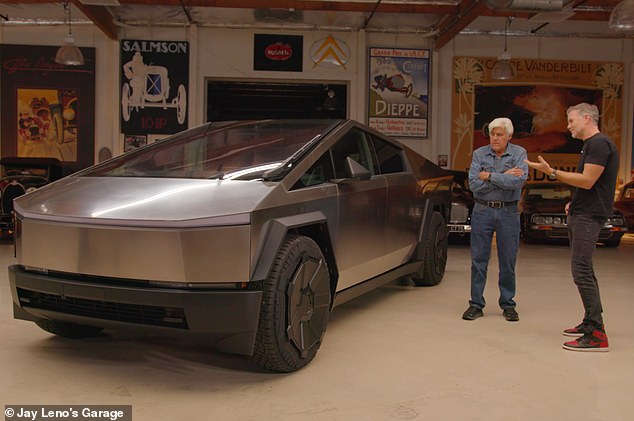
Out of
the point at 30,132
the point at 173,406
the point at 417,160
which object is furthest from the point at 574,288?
the point at 30,132

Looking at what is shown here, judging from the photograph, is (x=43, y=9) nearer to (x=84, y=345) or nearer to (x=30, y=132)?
(x=30, y=132)

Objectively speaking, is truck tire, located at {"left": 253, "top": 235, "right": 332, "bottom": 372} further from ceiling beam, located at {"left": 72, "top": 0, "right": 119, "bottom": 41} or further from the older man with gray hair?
ceiling beam, located at {"left": 72, "top": 0, "right": 119, "bottom": 41}

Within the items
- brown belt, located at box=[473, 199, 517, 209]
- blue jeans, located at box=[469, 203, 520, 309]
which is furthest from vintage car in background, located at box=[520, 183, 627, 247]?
brown belt, located at box=[473, 199, 517, 209]

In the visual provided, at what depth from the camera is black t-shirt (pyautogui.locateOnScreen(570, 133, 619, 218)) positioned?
133 inches

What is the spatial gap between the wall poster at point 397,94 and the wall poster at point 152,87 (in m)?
4.02

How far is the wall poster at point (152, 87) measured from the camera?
12539 millimetres

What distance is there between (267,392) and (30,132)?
11677 mm

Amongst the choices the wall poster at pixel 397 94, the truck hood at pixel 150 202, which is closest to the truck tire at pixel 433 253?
the truck hood at pixel 150 202

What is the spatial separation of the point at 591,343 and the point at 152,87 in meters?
10.9

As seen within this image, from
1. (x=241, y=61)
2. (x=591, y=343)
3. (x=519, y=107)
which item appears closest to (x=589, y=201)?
(x=591, y=343)

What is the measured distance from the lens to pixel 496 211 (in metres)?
4.08

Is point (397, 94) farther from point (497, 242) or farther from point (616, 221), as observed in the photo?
point (497, 242)

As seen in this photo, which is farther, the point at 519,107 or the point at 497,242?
the point at 519,107

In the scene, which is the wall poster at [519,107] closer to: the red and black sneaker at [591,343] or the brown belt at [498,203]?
the brown belt at [498,203]
